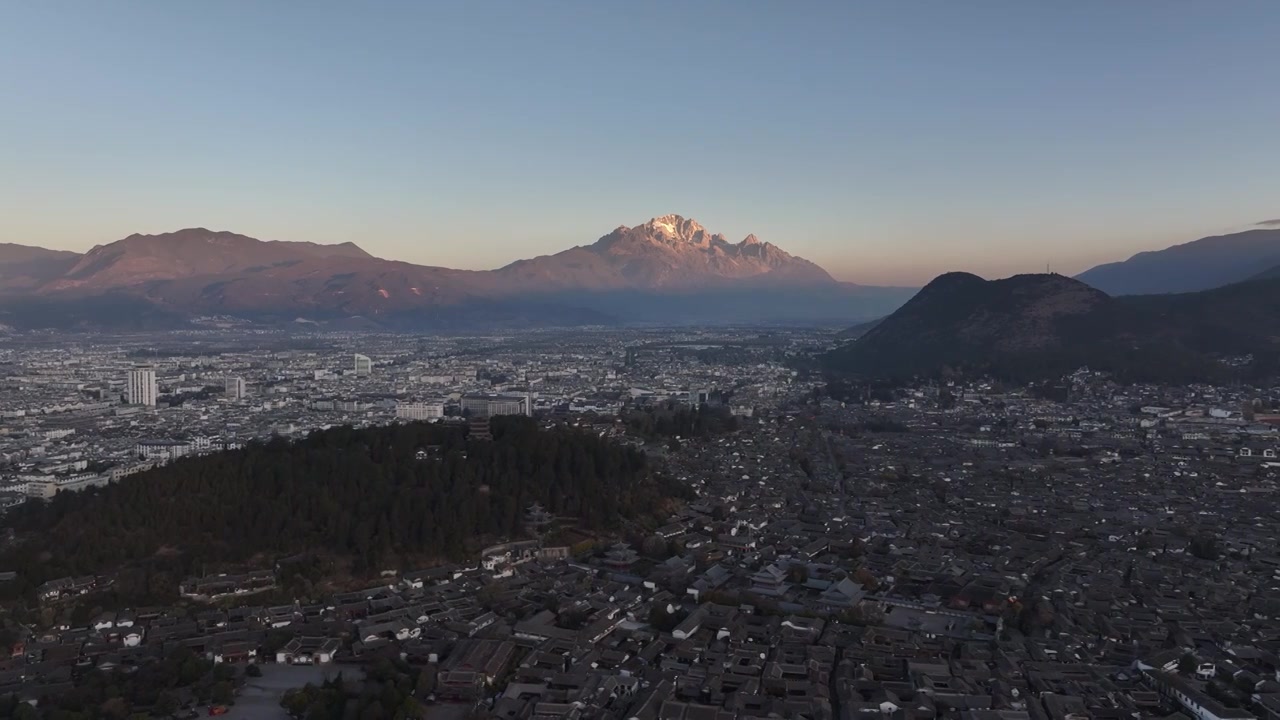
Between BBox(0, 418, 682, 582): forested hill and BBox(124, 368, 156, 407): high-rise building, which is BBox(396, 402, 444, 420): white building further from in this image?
BBox(0, 418, 682, 582): forested hill

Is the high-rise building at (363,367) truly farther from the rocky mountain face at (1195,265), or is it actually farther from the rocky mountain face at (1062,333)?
the rocky mountain face at (1195,265)

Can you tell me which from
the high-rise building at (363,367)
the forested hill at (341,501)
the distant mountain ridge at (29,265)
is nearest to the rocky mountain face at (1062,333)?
the high-rise building at (363,367)

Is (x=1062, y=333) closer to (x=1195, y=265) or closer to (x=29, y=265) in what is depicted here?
(x=1195, y=265)

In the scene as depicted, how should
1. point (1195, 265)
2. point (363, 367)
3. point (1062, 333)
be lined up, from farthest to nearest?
point (1195, 265) → point (363, 367) → point (1062, 333)

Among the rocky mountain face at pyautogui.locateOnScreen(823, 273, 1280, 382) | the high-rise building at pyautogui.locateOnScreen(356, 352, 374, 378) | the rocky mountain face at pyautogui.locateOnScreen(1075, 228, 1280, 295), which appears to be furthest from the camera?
the rocky mountain face at pyautogui.locateOnScreen(1075, 228, 1280, 295)

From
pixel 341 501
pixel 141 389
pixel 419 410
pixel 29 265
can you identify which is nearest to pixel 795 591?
pixel 341 501

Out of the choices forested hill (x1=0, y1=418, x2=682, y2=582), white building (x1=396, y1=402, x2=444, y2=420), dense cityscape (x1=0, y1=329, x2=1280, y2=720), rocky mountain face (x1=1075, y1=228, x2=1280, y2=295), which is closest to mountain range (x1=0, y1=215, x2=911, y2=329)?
rocky mountain face (x1=1075, y1=228, x2=1280, y2=295)
